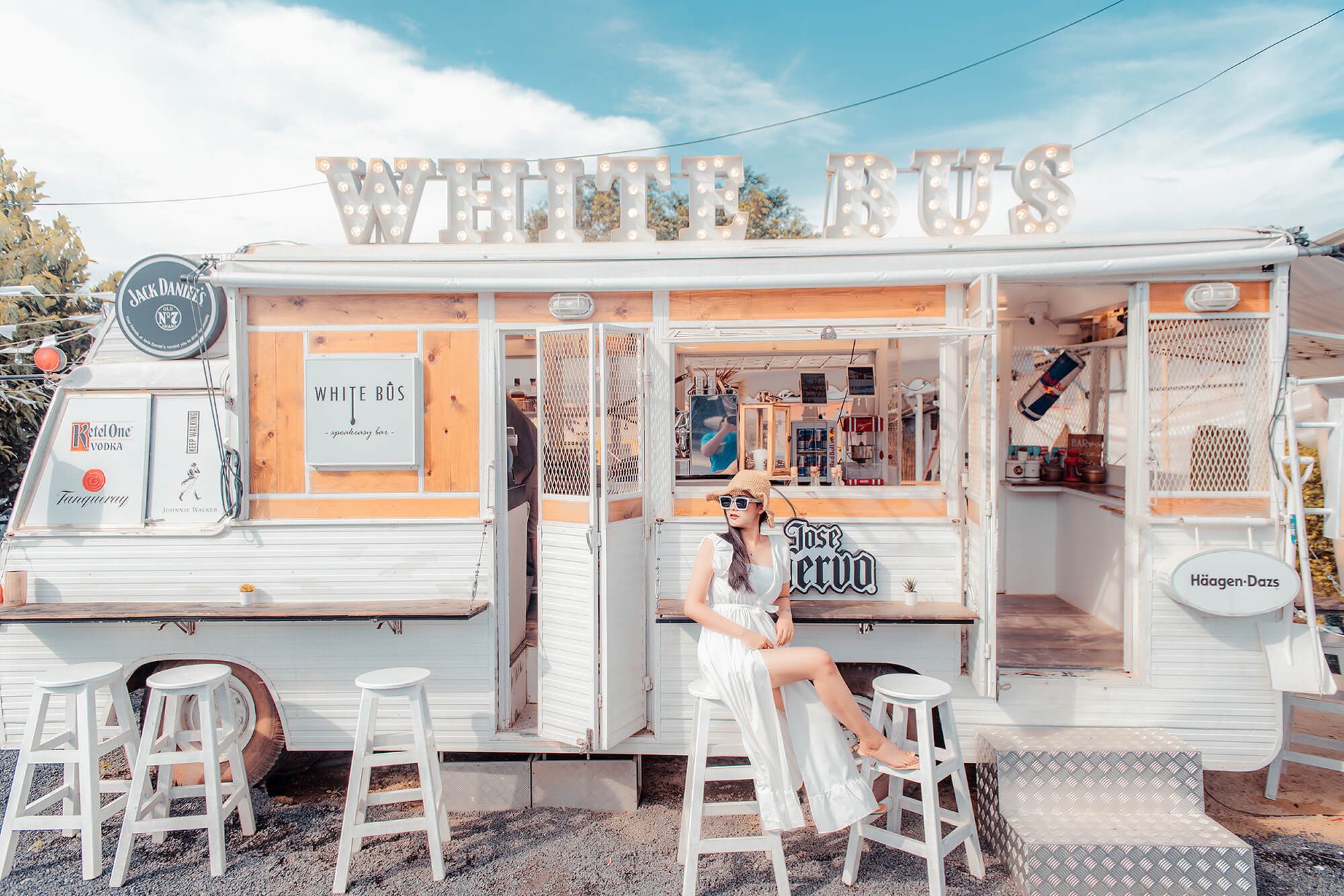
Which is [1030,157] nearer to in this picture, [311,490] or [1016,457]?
[1016,457]

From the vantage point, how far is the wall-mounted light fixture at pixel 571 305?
3727mm

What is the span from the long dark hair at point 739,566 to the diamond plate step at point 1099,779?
4.88 ft

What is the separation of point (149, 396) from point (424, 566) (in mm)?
1816

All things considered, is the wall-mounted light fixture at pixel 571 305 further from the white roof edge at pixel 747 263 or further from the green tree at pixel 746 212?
the green tree at pixel 746 212

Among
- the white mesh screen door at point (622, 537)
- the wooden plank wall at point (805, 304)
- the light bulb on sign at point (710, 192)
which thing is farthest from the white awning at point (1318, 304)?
the white mesh screen door at point (622, 537)

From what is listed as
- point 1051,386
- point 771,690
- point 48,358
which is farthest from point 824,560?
point 48,358

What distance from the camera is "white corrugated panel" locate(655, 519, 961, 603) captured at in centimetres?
370

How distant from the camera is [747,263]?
3787 millimetres

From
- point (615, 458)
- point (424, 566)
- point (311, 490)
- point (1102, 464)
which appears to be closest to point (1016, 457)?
point (1102, 464)

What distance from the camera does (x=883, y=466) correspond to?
587 cm

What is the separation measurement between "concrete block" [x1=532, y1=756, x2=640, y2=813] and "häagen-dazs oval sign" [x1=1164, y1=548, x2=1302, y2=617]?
3.00 m

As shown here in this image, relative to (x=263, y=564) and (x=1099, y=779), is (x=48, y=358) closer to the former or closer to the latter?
(x=263, y=564)

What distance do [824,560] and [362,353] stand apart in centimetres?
276

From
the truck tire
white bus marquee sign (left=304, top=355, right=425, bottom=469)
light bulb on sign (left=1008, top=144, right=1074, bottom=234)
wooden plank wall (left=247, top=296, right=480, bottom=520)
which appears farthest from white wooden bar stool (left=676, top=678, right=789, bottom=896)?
light bulb on sign (left=1008, top=144, right=1074, bottom=234)
